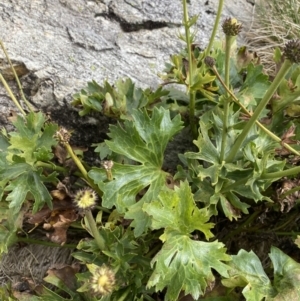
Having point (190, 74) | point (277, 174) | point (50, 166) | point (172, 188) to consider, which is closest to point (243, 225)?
point (172, 188)

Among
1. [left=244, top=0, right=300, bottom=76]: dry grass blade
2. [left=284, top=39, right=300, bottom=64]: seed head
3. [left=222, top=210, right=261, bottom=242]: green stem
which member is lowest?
[left=222, top=210, right=261, bottom=242]: green stem

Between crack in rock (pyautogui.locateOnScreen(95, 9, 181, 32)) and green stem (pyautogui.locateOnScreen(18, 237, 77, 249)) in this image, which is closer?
green stem (pyautogui.locateOnScreen(18, 237, 77, 249))

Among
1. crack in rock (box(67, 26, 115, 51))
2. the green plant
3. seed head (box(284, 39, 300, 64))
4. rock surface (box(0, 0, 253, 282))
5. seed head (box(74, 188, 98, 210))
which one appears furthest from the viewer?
crack in rock (box(67, 26, 115, 51))

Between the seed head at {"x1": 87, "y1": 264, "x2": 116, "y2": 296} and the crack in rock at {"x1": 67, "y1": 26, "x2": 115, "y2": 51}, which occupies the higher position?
the crack in rock at {"x1": 67, "y1": 26, "x2": 115, "y2": 51}

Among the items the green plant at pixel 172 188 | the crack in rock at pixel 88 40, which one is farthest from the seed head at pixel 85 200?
the crack in rock at pixel 88 40

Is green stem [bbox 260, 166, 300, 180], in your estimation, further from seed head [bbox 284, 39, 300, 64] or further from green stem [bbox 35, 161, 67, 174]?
green stem [bbox 35, 161, 67, 174]

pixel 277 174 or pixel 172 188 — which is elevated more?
pixel 277 174

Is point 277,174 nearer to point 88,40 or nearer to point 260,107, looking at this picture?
point 260,107

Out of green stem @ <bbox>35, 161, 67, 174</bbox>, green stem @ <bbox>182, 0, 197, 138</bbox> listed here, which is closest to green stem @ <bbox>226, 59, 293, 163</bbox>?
green stem @ <bbox>182, 0, 197, 138</bbox>
